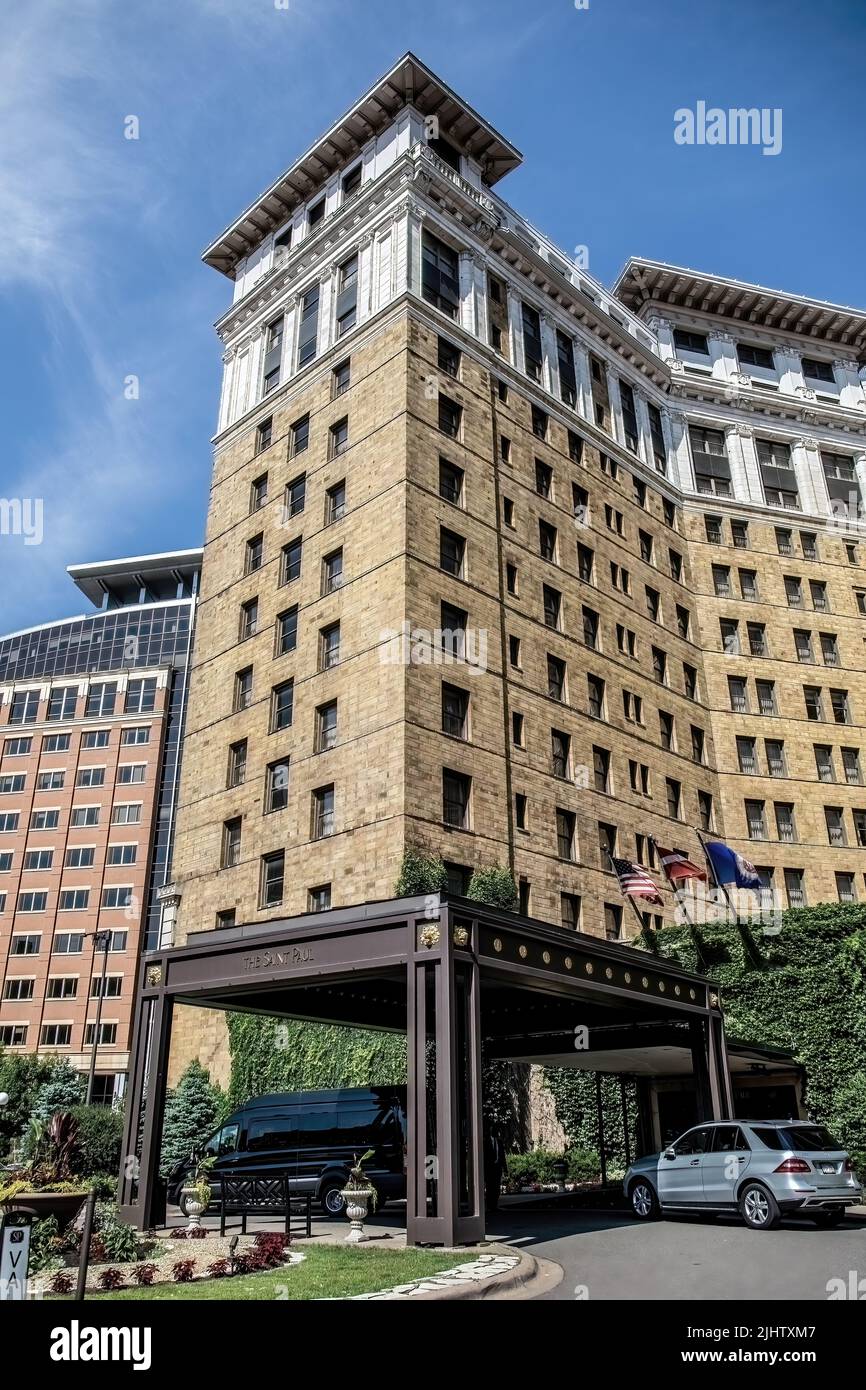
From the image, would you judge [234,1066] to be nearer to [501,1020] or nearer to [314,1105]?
[314,1105]

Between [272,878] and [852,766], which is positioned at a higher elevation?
[852,766]

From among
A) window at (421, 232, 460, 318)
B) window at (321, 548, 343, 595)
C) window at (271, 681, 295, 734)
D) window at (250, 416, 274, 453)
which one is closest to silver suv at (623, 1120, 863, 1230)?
window at (271, 681, 295, 734)

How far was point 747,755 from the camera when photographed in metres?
49.4

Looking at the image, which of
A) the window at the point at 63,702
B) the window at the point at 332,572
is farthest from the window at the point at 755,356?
the window at the point at 63,702

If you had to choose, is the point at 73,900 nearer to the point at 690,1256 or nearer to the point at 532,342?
the point at 532,342

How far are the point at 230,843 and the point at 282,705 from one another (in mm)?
5332

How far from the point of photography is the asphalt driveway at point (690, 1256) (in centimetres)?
1066

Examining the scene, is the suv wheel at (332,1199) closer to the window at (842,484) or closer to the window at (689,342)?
the window at (842,484)

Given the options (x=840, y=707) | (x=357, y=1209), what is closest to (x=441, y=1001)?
(x=357, y=1209)

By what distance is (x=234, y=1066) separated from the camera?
3425 centimetres

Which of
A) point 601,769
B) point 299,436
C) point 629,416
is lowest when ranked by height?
point 601,769

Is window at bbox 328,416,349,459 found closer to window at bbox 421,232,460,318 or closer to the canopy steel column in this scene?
window at bbox 421,232,460,318
